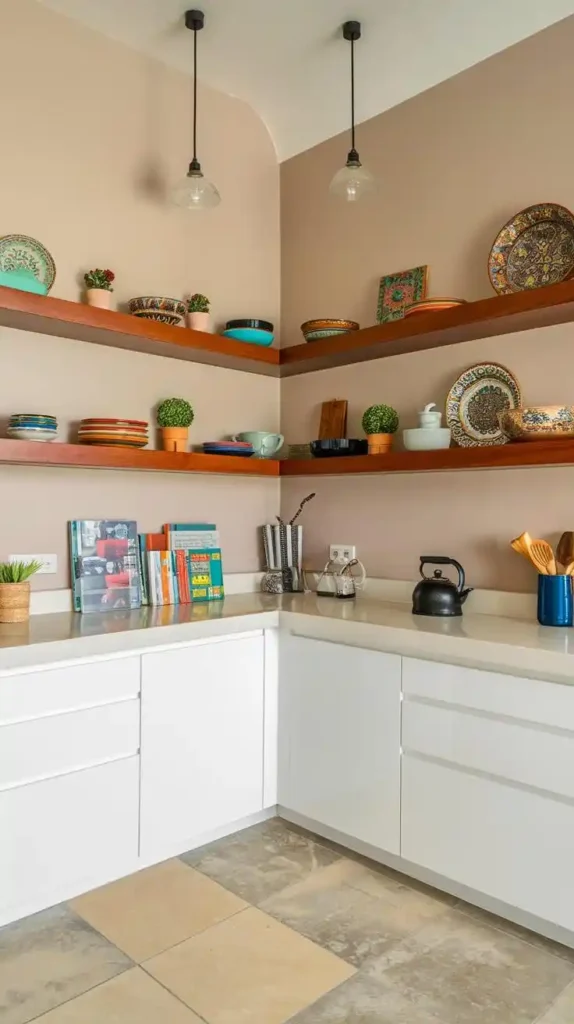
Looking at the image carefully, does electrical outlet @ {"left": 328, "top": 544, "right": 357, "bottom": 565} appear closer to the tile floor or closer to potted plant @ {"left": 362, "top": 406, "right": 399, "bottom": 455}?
potted plant @ {"left": 362, "top": 406, "right": 399, "bottom": 455}

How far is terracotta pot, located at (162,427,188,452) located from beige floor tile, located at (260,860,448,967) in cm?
159

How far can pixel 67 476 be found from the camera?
2.62 m

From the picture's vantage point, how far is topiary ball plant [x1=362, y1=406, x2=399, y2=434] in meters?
2.76

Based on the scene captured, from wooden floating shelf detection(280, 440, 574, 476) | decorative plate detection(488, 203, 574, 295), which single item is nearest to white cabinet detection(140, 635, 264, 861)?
wooden floating shelf detection(280, 440, 574, 476)

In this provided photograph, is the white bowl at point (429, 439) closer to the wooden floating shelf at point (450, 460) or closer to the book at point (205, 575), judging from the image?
the wooden floating shelf at point (450, 460)

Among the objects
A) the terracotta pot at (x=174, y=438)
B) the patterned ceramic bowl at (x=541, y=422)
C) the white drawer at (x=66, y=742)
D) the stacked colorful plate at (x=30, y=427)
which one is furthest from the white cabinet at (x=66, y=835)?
the patterned ceramic bowl at (x=541, y=422)

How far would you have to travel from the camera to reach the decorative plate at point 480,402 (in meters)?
2.51

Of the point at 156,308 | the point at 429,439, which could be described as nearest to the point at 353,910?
the point at 429,439

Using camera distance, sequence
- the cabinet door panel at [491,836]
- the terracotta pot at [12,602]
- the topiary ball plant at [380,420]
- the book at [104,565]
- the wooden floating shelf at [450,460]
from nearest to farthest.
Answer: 1. the cabinet door panel at [491,836]
2. the wooden floating shelf at [450,460]
3. the terracotta pot at [12,602]
4. the book at [104,565]
5. the topiary ball plant at [380,420]

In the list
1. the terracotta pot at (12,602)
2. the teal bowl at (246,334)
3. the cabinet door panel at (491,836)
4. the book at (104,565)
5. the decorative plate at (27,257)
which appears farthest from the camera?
the teal bowl at (246,334)

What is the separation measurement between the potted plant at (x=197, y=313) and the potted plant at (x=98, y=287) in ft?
1.24

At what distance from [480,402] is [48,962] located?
217 cm

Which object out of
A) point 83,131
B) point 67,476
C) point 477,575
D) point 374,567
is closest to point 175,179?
point 83,131

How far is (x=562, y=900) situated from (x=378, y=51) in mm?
2878
